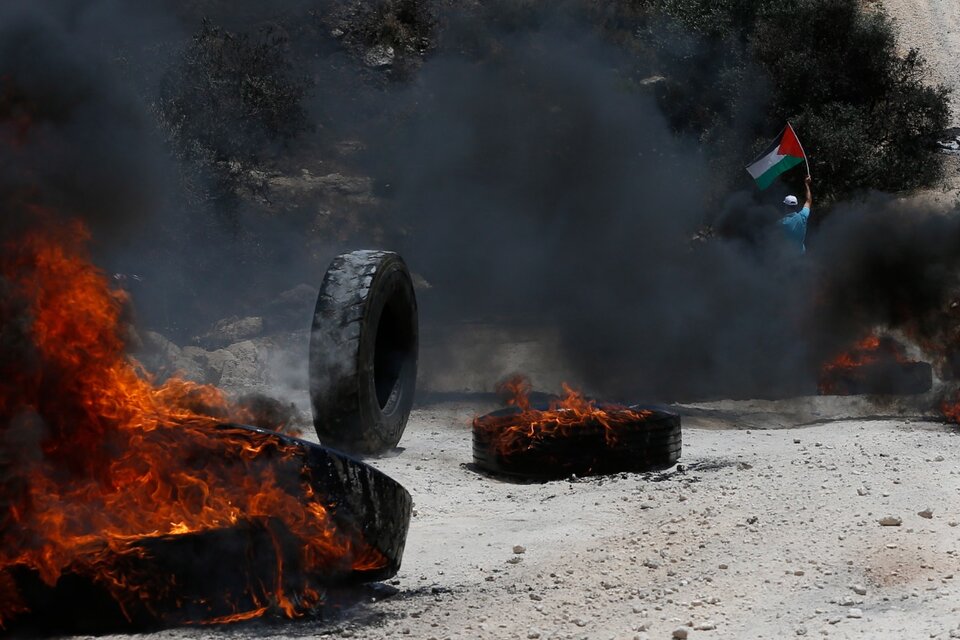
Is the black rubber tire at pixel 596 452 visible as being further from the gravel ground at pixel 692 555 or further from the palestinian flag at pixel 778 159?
the palestinian flag at pixel 778 159

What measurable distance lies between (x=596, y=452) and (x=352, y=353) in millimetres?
2010

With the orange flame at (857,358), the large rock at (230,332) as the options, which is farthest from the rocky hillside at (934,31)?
the large rock at (230,332)

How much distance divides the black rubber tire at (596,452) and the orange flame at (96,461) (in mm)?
3369

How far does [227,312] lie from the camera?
19.4 meters

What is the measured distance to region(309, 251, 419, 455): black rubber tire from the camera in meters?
8.73

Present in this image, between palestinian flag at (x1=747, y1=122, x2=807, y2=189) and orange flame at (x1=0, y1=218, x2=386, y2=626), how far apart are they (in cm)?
1105

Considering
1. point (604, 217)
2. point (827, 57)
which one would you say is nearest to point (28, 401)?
point (604, 217)

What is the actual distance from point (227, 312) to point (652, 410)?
1194 cm

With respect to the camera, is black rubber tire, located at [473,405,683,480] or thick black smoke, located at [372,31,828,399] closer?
black rubber tire, located at [473,405,683,480]

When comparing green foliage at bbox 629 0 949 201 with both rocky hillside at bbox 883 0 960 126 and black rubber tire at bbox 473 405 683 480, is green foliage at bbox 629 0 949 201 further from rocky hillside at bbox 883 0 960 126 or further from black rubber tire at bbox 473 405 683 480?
black rubber tire at bbox 473 405 683 480

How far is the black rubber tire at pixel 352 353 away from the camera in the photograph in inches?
344

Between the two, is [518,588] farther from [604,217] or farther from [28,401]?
[604,217]

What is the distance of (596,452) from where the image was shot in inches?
334

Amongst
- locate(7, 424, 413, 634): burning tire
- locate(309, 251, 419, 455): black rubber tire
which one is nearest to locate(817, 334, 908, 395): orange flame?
locate(309, 251, 419, 455): black rubber tire
